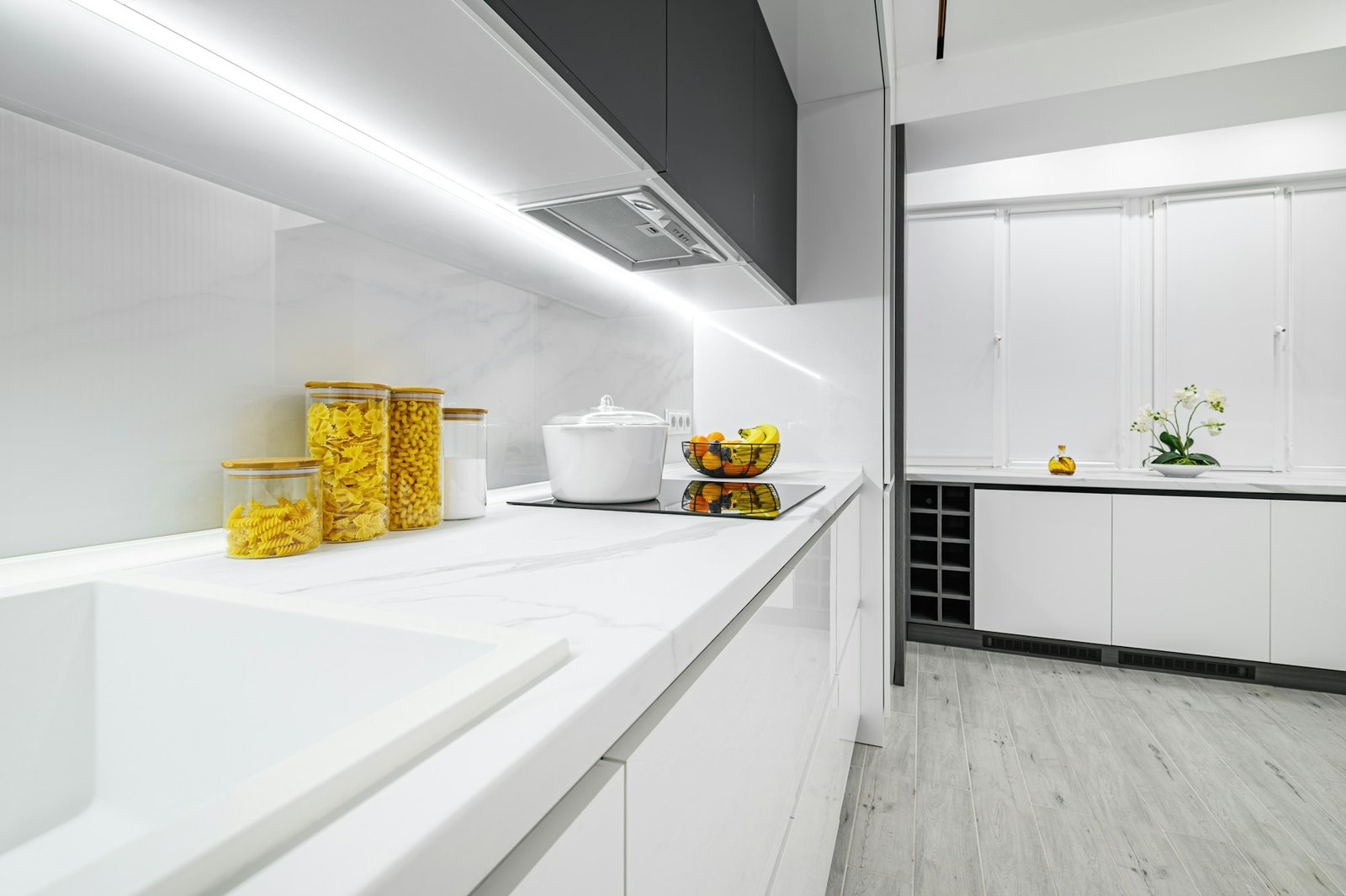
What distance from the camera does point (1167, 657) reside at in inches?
112

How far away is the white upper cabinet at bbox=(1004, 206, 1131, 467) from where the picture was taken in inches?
136

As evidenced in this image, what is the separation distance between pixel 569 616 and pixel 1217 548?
336cm

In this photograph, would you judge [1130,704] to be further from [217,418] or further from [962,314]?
[217,418]

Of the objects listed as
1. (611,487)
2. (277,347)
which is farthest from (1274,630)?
(277,347)

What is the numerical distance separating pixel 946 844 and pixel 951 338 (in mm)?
2753

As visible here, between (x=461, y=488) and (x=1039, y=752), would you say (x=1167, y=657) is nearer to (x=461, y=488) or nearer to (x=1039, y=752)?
(x=1039, y=752)

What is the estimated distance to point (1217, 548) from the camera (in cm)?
278

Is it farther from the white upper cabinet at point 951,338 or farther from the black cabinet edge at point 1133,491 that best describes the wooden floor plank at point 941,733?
the white upper cabinet at point 951,338

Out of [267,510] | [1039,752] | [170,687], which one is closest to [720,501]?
[267,510]

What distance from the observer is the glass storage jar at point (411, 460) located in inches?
35.7

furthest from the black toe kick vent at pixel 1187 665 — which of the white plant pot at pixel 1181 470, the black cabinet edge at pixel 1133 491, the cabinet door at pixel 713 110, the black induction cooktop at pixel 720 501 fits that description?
the cabinet door at pixel 713 110

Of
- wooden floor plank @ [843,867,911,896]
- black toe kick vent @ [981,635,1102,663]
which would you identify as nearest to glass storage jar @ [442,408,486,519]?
wooden floor plank @ [843,867,911,896]

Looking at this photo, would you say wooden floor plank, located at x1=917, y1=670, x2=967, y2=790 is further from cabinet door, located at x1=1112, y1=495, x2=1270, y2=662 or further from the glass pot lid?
the glass pot lid

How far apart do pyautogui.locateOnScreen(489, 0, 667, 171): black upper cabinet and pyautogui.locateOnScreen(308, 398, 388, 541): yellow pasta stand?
1.57ft
